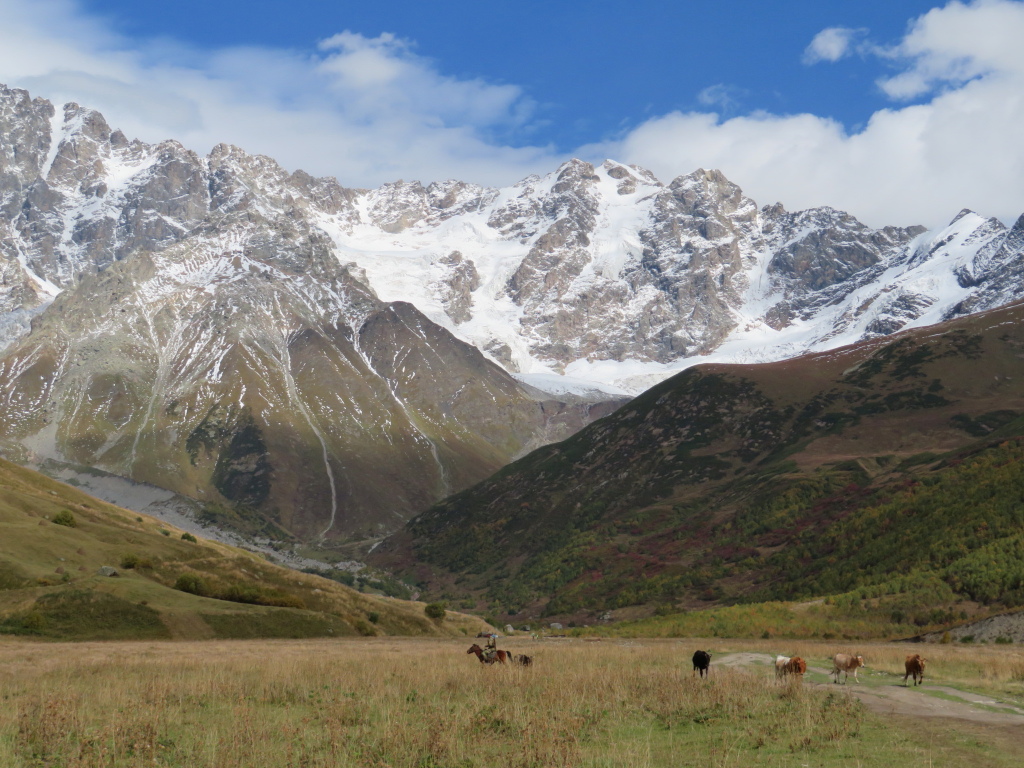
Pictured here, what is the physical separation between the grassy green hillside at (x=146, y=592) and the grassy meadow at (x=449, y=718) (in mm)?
21290

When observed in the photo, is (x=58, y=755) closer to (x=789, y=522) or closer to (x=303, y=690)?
(x=303, y=690)

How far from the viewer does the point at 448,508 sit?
632ft

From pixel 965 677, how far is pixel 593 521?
114m

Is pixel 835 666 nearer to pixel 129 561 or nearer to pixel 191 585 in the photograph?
pixel 191 585

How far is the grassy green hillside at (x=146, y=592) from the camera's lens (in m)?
49.2

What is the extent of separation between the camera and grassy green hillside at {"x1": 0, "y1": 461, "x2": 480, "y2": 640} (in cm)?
4916

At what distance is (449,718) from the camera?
18.8 m

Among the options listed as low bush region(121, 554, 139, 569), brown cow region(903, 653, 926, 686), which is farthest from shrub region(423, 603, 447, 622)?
brown cow region(903, 653, 926, 686)

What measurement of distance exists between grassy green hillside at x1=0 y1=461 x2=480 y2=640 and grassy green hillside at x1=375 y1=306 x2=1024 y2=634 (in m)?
31.8

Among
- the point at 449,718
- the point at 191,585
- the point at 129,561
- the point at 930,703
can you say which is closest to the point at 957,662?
the point at 930,703

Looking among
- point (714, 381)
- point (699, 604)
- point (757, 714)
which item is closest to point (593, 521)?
point (714, 381)

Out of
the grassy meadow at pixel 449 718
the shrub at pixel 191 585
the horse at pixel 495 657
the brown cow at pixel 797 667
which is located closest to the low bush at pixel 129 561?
the shrub at pixel 191 585

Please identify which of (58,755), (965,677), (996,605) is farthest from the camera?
(996,605)

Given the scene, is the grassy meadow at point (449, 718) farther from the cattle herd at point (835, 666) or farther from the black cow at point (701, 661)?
the black cow at point (701, 661)
